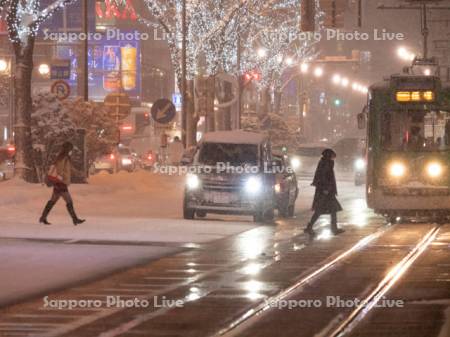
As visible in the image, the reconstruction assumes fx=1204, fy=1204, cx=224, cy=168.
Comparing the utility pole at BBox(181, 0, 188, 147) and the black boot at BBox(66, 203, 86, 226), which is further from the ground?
the utility pole at BBox(181, 0, 188, 147)

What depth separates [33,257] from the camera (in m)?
18.8

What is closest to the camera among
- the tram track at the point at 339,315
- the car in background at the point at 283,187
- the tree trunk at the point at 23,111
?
the tram track at the point at 339,315

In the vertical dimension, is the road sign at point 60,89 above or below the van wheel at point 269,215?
above

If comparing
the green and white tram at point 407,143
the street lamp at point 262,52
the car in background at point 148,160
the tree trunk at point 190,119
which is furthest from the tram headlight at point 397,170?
the car in background at point 148,160

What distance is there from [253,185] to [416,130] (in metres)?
4.52

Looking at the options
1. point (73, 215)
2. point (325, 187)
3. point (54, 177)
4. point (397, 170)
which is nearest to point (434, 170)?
point (397, 170)

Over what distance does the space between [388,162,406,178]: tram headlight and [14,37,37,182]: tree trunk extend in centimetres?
1094

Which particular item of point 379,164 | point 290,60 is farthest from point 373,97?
point 290,60

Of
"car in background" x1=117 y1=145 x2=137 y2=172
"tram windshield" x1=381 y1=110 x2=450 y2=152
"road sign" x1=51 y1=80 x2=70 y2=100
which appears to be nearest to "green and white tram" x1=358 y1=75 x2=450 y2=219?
"tram windshield" x1=381 y1=110 x2=450 y2=152

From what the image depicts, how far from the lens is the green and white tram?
2947 cm

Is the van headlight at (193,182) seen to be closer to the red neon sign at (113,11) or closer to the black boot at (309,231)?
the black boot at (309,231)

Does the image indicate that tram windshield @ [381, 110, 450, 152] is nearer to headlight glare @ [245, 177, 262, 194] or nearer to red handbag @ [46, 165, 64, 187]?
headlight glare @ [245, 177, 262, 194]

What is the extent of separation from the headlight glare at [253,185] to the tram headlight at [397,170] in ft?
11.2

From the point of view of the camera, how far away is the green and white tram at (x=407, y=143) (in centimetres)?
2947
